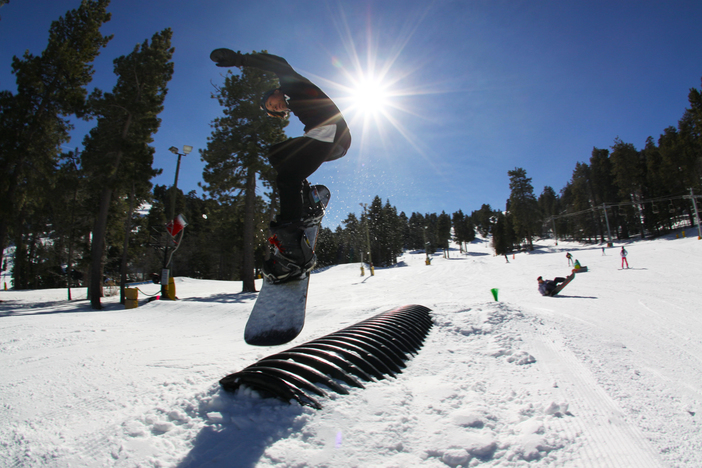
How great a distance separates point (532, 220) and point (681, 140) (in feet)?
69.4

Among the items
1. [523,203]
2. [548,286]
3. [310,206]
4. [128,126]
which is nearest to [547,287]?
[548,286]

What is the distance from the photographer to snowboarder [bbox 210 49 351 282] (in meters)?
2.35

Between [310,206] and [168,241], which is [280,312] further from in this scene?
[168,241]

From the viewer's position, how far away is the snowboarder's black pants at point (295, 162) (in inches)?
92.2

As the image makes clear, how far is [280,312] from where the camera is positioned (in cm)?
240

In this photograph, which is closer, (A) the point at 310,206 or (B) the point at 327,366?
(B) the point at 327,366

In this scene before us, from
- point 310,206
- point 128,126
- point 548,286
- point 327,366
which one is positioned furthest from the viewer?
point 128,126

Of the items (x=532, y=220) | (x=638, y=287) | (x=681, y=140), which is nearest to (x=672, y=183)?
(x=681, y=140)

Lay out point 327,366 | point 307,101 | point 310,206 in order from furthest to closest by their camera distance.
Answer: point 310,206 < point 307,101 < point 327,366

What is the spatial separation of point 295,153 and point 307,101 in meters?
0.47

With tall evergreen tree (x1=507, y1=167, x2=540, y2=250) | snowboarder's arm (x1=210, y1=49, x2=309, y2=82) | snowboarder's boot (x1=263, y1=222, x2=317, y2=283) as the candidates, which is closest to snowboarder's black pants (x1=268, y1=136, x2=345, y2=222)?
snowboarder's boot (x1=263, y1=222, x2=317, y2=283)

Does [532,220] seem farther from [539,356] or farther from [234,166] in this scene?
[539,356]

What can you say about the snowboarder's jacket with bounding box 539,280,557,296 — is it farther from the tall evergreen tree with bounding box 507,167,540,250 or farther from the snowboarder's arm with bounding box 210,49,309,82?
the tall evergreen tree with bounding box 507,167,540,250

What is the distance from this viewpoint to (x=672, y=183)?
45.1 meters
